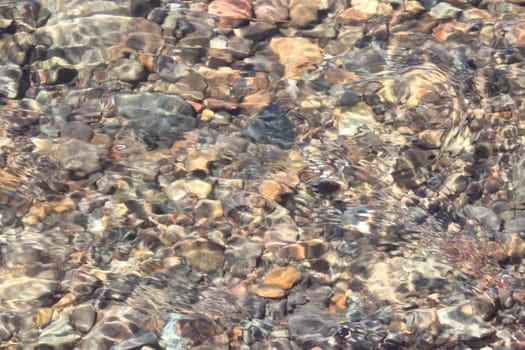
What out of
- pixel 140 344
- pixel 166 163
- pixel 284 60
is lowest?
pixel 140 344

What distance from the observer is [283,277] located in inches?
154

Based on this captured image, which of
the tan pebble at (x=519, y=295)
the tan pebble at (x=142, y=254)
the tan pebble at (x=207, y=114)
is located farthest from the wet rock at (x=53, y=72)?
the tan pebble at (x=519, y=295)

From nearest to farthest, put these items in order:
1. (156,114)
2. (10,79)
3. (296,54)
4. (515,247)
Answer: (515,247), (156,114), (10,79), (296,54)

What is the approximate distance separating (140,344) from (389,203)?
1537 mm

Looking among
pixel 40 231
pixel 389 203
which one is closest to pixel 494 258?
pixel 389 203

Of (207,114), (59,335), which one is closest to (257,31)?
(207,114)

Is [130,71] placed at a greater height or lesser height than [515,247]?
greater

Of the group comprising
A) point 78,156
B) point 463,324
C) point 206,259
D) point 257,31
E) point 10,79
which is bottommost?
point 463,324

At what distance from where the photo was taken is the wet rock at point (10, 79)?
4727 millimetres

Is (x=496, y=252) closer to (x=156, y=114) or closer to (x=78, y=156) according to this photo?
(x=156, y=114)

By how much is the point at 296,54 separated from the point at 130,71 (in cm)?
104

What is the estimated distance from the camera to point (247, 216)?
419 centimetres

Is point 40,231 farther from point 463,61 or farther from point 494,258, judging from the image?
point 463,61

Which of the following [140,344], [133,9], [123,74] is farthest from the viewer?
[133,9]
